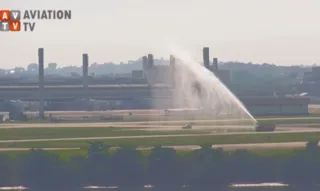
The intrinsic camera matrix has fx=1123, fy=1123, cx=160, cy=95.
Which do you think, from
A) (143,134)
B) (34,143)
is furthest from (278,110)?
(34,143)

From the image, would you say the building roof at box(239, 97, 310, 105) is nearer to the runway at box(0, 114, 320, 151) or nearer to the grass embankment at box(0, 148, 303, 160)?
the runway at box(0, 114, 320, 151)

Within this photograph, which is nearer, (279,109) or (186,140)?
(186,140)

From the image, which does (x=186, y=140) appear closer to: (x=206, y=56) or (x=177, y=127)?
(x=177, y=127)

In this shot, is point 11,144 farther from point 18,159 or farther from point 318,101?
point 318,101

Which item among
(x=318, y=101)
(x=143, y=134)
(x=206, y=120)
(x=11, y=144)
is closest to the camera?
(x=11, y=144)

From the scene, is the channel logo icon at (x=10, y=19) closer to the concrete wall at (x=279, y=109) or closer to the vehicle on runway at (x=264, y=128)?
the vehicle on runway at (x=264, y=128)

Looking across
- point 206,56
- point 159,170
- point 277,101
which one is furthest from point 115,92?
point 159,170
